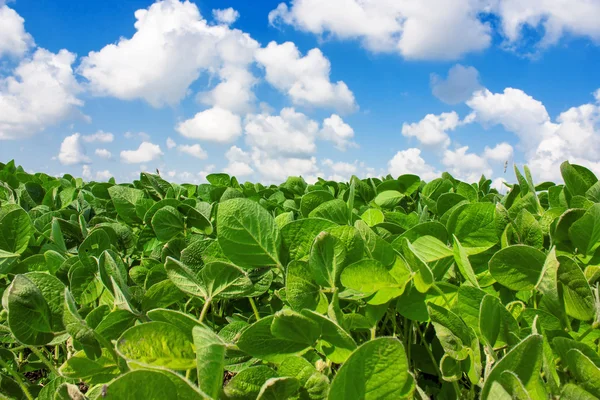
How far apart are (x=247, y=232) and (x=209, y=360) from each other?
1.48ft

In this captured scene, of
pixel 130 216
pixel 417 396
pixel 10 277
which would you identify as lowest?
pixel 417 396

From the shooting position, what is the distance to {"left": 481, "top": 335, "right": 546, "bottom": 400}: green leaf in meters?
0.70

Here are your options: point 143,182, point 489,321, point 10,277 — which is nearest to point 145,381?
point 489,321

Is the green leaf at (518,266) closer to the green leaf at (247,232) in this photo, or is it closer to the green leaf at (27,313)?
the green leaf at (247,232)

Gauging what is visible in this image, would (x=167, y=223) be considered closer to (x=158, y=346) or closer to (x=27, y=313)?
(x=27, y=313)

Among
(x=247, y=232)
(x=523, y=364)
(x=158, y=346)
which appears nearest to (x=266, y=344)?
(x=158, y=346)

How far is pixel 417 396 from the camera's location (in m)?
1.05

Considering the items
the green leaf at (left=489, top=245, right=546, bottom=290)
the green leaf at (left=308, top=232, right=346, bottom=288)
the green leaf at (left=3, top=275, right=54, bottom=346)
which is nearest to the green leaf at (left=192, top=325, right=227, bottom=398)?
the green leaf at (left=308, top=232, right=346, bottom=288)

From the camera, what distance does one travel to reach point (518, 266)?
3.57 ft

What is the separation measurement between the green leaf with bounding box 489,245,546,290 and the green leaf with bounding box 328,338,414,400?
18.6 inches

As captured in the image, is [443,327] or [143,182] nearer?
[443,327]

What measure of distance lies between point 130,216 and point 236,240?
50.9 inches

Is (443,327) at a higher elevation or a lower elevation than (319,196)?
lower

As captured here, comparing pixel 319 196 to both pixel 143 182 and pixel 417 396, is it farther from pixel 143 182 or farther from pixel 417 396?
pixel 143 182
